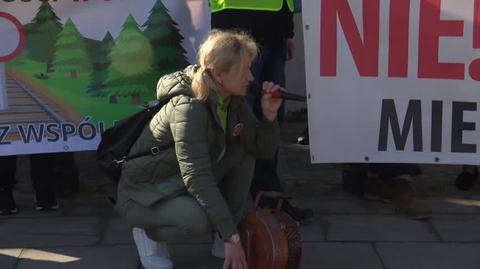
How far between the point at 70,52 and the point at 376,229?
194 cm

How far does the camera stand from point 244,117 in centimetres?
341

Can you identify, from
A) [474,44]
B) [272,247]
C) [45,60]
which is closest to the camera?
[272,247]

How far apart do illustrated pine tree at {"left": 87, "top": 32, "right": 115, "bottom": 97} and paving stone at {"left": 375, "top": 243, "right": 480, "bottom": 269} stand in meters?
1.75

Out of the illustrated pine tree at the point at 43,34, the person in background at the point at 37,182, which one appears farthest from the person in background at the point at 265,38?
the person in background at the point at 37,182

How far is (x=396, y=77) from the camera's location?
156 inches

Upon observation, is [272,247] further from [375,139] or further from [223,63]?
[375,139]

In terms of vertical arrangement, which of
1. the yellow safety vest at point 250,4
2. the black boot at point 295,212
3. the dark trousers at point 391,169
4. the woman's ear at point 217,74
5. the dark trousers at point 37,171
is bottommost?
the black boot at point 295,212

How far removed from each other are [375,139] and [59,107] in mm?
1745

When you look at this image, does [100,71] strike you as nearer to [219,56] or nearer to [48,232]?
[48,232]

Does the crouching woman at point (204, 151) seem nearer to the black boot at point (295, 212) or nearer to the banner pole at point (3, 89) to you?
the black boot at point (295, 212)

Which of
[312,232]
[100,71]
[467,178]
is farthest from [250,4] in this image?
[467,178]

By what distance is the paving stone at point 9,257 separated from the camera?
141 inches

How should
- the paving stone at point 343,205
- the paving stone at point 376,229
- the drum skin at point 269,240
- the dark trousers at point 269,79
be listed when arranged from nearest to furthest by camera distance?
the drum skin at point 269,240 → the paving stone at point 376,229 → the dark trousers at point 269,79 → the paving stone at point 343,205

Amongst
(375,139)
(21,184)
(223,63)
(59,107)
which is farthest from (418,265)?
(21,184)
